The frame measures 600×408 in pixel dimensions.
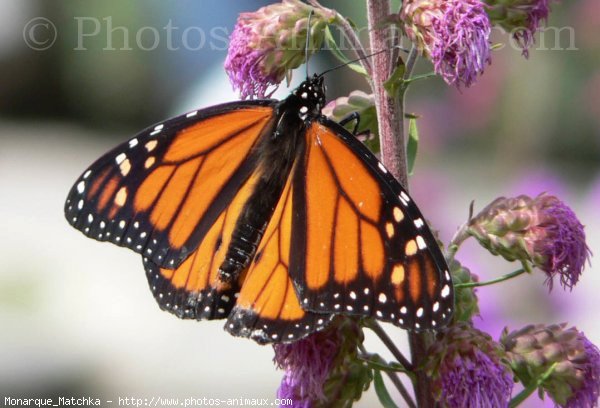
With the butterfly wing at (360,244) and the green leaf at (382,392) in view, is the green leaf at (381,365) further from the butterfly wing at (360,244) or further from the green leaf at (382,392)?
the butterfly wing at (360,244)

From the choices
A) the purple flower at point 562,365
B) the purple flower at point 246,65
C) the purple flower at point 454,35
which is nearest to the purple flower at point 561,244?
the purple flower at point 562,365

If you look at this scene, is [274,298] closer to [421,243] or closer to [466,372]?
[421,243]

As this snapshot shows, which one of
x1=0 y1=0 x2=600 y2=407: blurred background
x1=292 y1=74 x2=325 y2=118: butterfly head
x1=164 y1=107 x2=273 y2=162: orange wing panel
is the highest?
x1=292 y1=74 x2=325 y2=118: butterfly head

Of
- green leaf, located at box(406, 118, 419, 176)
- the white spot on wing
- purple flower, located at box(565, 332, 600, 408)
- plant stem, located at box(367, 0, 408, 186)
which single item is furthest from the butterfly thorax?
purple flower, located at box(565, 332, 600, 408)

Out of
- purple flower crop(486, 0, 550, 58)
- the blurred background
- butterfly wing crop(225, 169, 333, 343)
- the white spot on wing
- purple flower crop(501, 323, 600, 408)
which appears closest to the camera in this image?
the white spot on wing

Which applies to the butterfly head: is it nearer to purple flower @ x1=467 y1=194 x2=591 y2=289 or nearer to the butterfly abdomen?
the butterfly abdomen

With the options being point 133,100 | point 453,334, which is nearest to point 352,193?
point 453,334
